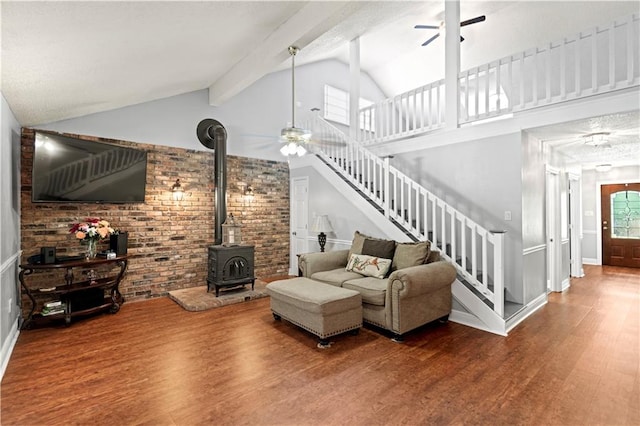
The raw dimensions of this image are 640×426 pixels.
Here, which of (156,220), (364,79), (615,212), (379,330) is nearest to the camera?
(379,330)

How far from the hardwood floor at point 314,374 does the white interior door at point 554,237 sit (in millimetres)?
1375

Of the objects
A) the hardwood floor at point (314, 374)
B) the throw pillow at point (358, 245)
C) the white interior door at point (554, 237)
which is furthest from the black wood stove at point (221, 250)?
the white interior door at point (554, 237)

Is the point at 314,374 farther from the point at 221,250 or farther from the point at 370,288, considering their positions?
the point at 221,250

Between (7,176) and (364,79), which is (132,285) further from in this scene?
(364,79)

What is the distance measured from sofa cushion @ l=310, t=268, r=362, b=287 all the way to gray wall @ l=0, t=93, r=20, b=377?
308 centimetres

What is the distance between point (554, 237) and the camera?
5.37m

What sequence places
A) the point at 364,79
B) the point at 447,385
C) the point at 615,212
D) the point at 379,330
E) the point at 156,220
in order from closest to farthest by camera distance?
the point at 447,385, the point at 379,330, the point at 156,220, the point at 615,212, the point at 364,79

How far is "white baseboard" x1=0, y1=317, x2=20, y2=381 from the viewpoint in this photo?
272cm

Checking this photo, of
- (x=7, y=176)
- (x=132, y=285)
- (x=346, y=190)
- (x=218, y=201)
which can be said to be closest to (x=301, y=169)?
(x=346, y=190)

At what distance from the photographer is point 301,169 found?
6.60 m

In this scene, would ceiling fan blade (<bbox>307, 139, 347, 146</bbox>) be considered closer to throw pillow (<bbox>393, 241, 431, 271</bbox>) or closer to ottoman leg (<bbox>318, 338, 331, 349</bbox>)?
throw pillow (<bbox>393, 241, 431, 271</bbox>)

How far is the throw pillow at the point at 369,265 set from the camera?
394cm

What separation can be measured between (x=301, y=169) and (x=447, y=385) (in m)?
4.88

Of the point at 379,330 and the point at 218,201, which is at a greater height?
the point at 218,201
